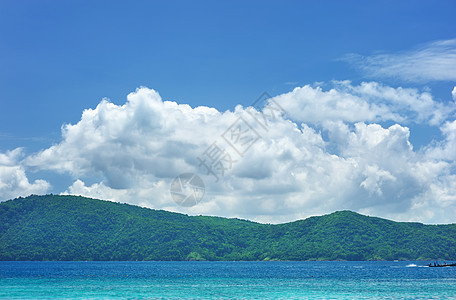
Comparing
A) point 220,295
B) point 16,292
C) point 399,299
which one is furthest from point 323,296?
point 16,292

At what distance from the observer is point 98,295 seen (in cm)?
8162

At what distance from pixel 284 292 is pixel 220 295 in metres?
13.6

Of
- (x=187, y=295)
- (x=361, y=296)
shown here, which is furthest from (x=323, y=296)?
(x=187, y=295)

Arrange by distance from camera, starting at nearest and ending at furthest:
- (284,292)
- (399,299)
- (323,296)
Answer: (399,299) < (323,296) < (284,292)

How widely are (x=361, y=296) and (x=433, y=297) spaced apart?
36.5 ft

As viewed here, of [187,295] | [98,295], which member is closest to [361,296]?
[187,295]

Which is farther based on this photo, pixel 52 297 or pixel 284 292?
pixel 284 292

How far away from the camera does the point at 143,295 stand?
265 feet

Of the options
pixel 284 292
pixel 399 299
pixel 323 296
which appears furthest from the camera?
pixel 284 292

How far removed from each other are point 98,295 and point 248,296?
24.9 meters

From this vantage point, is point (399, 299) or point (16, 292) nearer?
point (399, 299)

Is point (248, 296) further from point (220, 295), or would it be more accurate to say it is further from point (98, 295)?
point (98, 295)

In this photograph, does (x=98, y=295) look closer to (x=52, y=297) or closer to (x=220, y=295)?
(x=52, y=297)

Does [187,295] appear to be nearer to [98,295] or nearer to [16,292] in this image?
[98,295]
